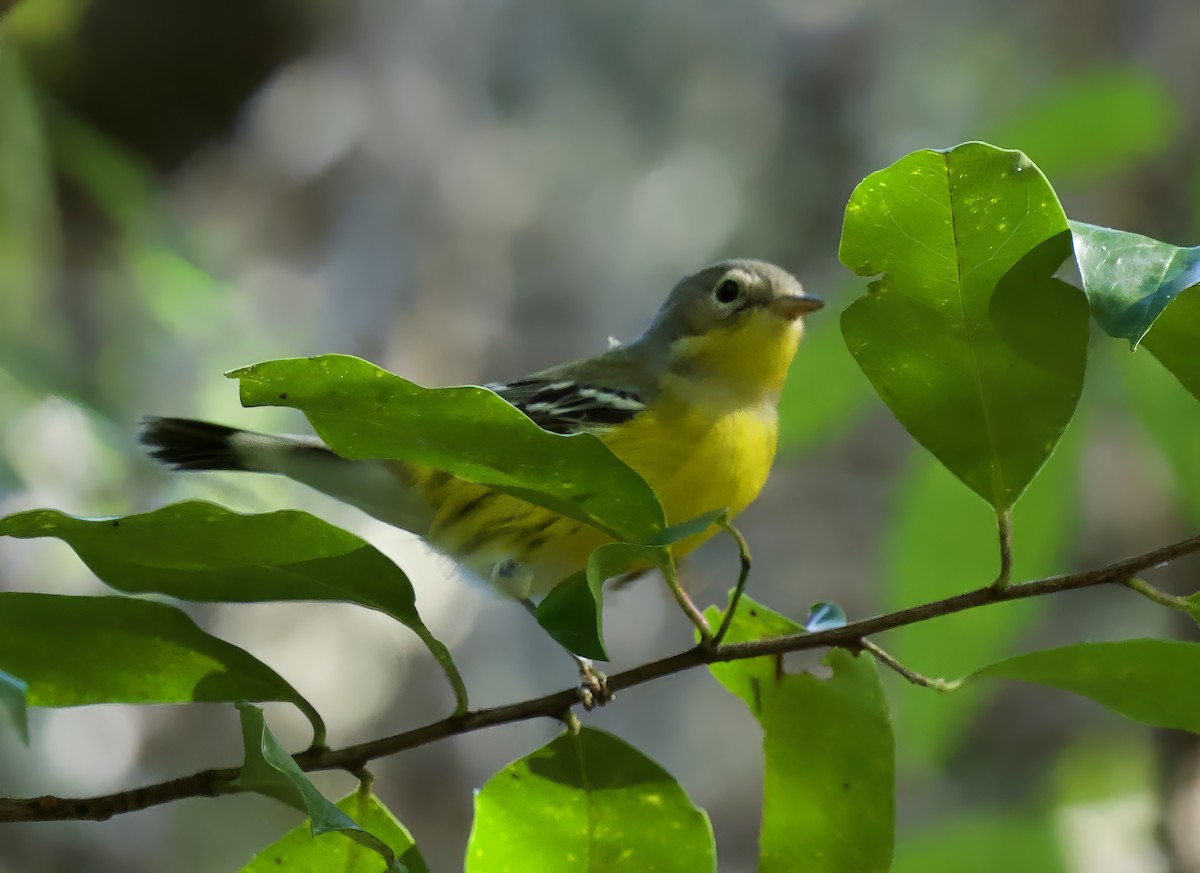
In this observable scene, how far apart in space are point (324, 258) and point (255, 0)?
2.70ft

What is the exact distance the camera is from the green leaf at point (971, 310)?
2.35ft

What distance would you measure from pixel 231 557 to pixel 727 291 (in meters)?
1.12

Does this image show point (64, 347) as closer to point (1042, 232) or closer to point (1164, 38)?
point (1042, 232)

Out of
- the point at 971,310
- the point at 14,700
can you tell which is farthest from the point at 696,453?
the point at 14,700

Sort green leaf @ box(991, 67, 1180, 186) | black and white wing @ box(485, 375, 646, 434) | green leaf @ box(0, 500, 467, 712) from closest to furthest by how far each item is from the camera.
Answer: green leaf @ box(0, 500, 467, 712) → black and white wing @ box(485, 375, 646, 434) → green leaf @ box(991, 67, 1180, 186)

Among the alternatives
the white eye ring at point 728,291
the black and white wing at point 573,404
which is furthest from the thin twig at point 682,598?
the white eye ring at point 728,291

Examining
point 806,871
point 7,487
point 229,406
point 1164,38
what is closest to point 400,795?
point 229,406

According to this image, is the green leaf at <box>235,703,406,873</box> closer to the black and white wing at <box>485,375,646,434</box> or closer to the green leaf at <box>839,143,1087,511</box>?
the green leaf at <box>839,143,1087,511</box>

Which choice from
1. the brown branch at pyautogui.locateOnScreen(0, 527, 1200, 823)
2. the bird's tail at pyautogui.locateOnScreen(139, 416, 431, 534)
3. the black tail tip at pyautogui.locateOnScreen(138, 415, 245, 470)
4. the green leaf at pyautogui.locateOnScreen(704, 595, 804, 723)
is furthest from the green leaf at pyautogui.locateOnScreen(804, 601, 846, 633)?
the black tail tip at pyautogui.locateOnScreen(138, 415, 245, 470)

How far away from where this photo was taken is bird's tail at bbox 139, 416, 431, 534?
63.0 inches

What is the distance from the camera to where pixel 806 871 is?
2.91ft

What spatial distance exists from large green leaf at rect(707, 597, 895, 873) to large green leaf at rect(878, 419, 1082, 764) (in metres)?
0.56

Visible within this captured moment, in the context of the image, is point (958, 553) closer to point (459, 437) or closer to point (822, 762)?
point (822, 762)

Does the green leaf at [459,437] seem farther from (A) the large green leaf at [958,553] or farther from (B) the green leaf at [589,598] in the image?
(A) the large green leaf at [958,553]
